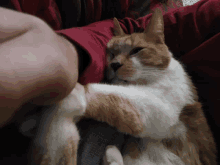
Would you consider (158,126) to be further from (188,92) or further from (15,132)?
(15,132)

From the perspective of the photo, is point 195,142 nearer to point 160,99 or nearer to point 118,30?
point 160,99

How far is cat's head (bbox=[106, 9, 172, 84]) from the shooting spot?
31.2 inches

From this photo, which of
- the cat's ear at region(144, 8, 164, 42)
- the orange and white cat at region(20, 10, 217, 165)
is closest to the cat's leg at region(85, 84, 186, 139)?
the orange and white cat at region(20, 10, 217, 165)

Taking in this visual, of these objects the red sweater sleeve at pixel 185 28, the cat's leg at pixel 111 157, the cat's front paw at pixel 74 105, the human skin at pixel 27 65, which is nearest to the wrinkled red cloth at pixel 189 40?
the red sweater sleeve at pixel 185 28

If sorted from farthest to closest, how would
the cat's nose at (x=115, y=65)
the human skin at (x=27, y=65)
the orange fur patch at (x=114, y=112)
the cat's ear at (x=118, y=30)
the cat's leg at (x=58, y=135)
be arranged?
the cat's ear at (x=118, y=30) < the cat's nose at (x=115, y=65) < the orange fur patch at (x=114, y=112) < the cat's leg at (x=58, y=135) < the human skin at (x=27, y=65)

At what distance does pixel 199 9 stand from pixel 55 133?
1.19 metres

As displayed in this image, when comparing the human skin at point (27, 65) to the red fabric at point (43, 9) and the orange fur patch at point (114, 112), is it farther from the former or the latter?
the red fabric at point (43, 9)

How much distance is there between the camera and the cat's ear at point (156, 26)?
2.76 ft

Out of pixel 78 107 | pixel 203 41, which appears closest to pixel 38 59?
pixel 78 107

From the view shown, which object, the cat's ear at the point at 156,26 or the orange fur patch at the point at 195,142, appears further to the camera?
the cat's ear at the point at 156,26

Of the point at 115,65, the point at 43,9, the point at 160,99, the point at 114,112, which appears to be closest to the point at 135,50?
the point at 115,65

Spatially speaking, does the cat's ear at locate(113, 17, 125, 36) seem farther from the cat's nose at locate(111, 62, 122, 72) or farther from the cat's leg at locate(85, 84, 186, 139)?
the cat's leg at locate(85, 84, 186, 139)

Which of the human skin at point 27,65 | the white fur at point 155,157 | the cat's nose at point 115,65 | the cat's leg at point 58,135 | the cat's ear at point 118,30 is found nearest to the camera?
the human skin at point 27,65

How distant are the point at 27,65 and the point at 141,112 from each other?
0.49 m
